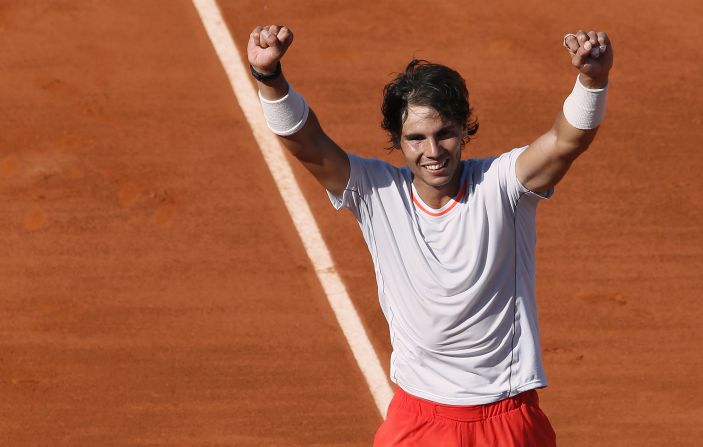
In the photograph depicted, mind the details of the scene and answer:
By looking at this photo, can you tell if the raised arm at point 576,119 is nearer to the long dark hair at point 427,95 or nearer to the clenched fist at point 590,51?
the clenched fist at point 590,51

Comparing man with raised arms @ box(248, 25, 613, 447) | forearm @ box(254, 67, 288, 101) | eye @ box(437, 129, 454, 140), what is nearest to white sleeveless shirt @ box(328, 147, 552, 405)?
man with raised arms @ box(248, 25, 613, 447)

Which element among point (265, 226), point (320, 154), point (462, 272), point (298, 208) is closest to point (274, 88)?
point (320, 154)

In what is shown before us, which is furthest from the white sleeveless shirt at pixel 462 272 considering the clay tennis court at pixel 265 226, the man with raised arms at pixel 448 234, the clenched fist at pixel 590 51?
the clay tennis court at pixel 265 226

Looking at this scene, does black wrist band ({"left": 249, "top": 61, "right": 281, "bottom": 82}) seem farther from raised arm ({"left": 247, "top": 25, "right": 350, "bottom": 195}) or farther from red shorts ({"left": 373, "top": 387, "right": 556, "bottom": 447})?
red shorts ({"left": 373, "top": 387, "right": 556, "bottom": 447})

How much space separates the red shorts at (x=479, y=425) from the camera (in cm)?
485

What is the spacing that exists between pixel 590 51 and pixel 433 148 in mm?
750

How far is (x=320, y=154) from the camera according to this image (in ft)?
15.0

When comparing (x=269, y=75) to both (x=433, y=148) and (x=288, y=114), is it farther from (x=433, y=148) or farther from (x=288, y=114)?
(x=433, y=148)

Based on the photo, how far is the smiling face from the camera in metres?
4.50

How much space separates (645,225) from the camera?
8.72 metres

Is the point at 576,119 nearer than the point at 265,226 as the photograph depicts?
Yes

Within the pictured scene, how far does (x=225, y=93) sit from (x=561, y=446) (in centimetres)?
437

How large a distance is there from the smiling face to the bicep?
268 millimetres

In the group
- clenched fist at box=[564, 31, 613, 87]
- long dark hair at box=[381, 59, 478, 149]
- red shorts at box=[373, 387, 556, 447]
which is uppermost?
clenched fist at box=[564, 31, 613, 87]
